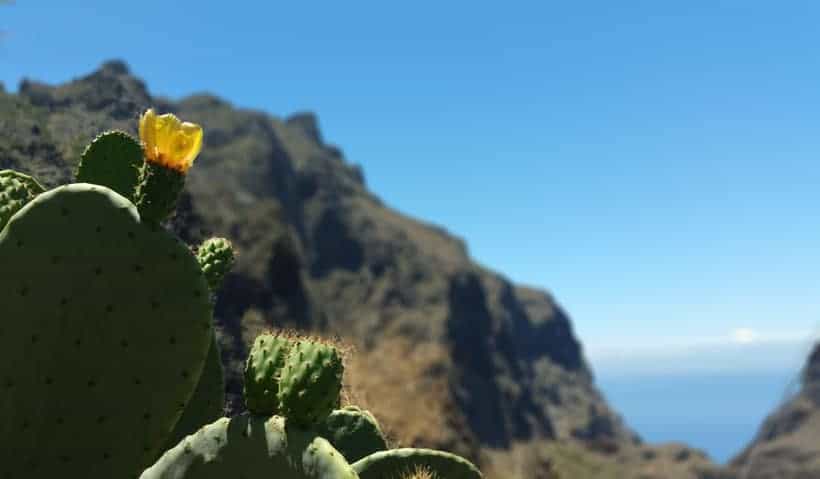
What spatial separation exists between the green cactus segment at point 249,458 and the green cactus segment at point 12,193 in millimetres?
1658

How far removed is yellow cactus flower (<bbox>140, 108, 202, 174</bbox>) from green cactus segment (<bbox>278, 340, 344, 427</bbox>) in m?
0.86

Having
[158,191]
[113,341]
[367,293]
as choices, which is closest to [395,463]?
[113,341]

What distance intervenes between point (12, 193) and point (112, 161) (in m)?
0.53

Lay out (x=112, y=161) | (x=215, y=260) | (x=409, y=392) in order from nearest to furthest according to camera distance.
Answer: (x=112, y=161)
(x=215, y=260)
(x=409, y=392)

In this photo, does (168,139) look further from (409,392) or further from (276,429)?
(409,392)

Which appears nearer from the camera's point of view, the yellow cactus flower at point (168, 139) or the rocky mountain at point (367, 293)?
the yellow cactus flower at point (168, 139)

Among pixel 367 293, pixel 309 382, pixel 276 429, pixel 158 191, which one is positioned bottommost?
pixel 276 429

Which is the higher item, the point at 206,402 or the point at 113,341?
the point at 113,341

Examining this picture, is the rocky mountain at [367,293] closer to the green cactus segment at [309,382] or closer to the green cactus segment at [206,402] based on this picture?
the green cactus segment at [206,402]

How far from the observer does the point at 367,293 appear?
6116 centimetres

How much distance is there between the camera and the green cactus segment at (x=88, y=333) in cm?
318

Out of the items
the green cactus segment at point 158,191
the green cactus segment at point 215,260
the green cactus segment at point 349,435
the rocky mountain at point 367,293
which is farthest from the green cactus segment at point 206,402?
the green cactus segment at point 158,191

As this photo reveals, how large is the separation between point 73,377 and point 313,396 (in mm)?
934

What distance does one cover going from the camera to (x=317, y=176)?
7656 centimetres
